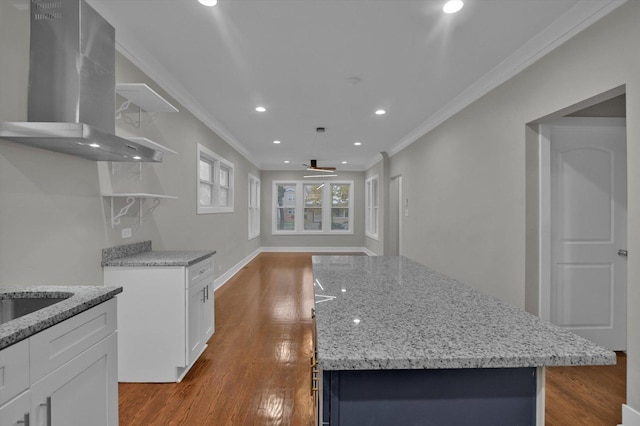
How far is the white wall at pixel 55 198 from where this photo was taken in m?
1.65

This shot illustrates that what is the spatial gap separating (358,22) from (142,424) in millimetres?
3073

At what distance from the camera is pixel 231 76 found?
3244 mm

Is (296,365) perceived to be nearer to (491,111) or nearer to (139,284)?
(139,284)

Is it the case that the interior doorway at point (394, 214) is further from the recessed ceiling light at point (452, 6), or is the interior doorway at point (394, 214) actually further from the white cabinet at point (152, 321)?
the white cabinet at point (152, 321)

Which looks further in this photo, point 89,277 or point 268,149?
point 268,149

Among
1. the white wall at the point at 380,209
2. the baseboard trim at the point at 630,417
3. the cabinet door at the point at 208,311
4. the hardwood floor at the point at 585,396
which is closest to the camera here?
the baseboard trim at the point at 630,417

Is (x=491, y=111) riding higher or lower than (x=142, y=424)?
higher

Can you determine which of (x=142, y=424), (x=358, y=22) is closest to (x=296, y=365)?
(x=142, y=424)

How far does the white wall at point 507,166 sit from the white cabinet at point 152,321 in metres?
2.88

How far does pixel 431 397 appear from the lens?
0.92 metres

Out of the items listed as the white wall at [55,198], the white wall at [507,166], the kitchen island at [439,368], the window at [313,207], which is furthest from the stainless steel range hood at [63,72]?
the window at [313,207]

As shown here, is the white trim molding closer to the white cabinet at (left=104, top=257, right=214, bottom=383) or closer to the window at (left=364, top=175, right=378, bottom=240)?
the window at (left=364, top=175, right=378, bottom=240)

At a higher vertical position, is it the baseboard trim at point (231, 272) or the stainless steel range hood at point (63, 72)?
the stainless steel range hood at point (63, 72)

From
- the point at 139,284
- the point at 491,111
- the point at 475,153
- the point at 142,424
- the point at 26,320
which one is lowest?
the point at 142,424
